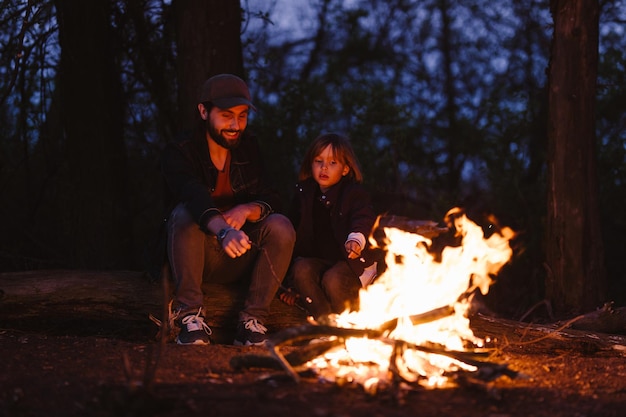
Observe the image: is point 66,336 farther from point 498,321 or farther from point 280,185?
point 280,185

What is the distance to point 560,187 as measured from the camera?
6664mm

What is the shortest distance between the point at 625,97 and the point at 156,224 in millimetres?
5945

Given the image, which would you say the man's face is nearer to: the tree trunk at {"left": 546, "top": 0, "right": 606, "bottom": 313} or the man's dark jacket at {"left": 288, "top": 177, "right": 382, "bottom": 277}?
the man's dark jacket at {"left": 288, "top": 177, "right": 382, "bottom": 277}

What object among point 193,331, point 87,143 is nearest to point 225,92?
point 193,331

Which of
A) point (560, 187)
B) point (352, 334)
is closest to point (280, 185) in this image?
point (560, 187)

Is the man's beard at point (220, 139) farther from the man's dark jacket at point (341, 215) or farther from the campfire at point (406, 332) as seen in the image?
the campfire at point (406, 332)

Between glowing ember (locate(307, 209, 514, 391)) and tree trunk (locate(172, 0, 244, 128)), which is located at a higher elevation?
tree trunk (locate(172, 0, 244, 128))

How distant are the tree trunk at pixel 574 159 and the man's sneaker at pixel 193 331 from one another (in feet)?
10.3

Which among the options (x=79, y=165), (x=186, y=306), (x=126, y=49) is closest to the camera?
(x=186, y=306)

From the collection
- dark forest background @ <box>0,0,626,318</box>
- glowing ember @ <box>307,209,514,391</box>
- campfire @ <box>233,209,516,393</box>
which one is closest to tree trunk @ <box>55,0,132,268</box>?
dark forest background @ <box>0,0,626,318</box>

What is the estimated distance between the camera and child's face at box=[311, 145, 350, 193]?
5586mm

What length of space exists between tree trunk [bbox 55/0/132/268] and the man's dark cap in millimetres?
2352

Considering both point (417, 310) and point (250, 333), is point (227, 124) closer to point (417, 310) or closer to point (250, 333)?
point (250, 333)

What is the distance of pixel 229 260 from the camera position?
5.45 meters
